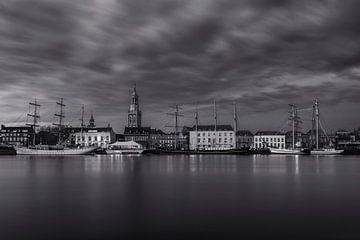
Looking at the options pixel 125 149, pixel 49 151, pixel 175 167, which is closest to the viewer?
pixel 175 167

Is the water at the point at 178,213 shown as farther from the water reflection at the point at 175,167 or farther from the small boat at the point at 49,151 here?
the small boat at the point at 49,151

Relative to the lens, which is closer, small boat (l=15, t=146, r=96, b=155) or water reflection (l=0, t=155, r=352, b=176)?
water reflection (l=0, t=155, r=352, b=176)

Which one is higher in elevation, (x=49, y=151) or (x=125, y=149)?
(x=125, y=149)

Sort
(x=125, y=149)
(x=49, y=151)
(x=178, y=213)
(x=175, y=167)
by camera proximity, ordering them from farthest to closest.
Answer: (x=125, y=149), (x=49, y=151), (x=175, y=167), (x=178, y=213)

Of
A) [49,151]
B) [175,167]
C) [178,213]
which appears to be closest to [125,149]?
[49,151]

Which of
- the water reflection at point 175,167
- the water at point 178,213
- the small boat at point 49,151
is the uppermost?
the small boat at point 49,151

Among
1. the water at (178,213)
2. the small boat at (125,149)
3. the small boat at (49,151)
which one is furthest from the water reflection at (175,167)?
the small boat at (125,149)

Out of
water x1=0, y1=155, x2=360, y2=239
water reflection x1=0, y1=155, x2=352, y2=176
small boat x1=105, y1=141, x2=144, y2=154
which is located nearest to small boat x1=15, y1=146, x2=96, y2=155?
small boat x1=105, y1=141, x2=144, y2=154

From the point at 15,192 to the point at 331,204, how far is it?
24.2 m

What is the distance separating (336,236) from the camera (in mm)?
16906

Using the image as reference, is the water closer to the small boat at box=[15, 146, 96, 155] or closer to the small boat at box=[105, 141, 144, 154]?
the small boat at box=[15, 146, 96, 155]

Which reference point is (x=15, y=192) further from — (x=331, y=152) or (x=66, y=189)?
(x=331, y=152)

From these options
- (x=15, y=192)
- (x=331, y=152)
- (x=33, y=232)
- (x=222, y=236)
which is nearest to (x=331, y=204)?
(x=222, y=236)

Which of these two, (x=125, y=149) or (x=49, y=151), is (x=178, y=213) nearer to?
(x=49, y=151)
